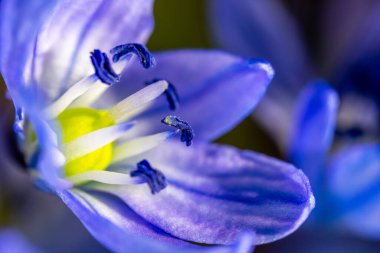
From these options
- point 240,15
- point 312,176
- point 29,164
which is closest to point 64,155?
point 29,164

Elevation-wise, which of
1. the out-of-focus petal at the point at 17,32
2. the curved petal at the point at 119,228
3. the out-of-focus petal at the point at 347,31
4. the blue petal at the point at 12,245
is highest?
the out-of-focus petal at the point at 347,31

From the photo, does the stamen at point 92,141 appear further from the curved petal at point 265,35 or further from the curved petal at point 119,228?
the curved petal at point 265,35

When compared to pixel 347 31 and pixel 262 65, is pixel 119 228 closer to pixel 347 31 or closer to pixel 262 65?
pixel 262 65

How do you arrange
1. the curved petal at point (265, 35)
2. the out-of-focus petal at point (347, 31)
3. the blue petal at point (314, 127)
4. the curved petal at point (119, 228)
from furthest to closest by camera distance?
the out-of-focus petal at point (347, 31) < the curved petal at point (265, 35) < the blue petal at point (314, 127) < the curved petal at point (119, 228)

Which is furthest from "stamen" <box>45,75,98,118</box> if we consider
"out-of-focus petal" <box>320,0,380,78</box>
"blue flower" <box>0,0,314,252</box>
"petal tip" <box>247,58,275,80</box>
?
"out-of-focus petal" <box>320,0,380,78</box>

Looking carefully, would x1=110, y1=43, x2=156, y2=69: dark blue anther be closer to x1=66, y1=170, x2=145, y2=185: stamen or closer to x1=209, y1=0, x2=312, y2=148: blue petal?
x1=66, y1=170, x2=145, y2=185: stamen

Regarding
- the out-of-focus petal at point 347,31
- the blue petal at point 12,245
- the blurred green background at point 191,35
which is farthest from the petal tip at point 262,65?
the out-of-focus petal at point 347,31

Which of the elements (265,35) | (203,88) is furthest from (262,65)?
(265,35)
